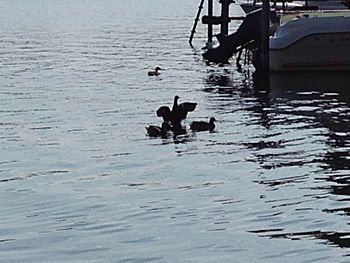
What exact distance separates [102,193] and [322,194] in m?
3.11

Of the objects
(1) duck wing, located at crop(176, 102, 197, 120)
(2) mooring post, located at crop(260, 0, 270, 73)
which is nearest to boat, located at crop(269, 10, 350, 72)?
(2) mooring post, located at crop(260, 0, 270, 73)

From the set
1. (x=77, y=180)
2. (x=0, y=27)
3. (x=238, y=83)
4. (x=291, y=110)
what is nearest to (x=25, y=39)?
(x=0, y=27)

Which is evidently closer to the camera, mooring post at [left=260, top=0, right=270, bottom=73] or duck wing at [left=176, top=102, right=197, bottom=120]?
duck wing at [left=176, top=102, right=197, bottom=120]

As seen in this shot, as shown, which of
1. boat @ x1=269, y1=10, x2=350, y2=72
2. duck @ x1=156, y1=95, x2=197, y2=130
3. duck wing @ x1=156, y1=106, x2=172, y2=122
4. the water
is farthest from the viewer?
boat @ x1=269, y1=10, x2=350, y2=72

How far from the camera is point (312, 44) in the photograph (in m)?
32.2

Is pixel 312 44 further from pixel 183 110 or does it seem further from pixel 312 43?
pixel 183 110

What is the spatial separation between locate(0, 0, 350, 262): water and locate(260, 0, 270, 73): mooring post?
67 centimetres

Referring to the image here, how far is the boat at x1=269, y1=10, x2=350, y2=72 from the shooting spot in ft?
104

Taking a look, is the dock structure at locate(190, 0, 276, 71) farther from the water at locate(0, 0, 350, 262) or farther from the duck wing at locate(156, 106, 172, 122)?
the duck wing at locate(156, 106, 172, 122)

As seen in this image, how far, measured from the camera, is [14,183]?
653 inches

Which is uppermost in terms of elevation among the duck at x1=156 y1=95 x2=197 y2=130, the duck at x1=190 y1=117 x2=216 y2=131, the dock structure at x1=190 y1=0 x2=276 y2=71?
the dock structure at x1=190 y1=0 x2=276 y2=71

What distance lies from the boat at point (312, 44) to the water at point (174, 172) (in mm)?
670

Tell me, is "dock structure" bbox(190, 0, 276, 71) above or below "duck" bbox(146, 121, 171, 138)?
above

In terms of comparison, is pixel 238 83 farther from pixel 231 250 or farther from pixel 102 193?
pixel 231 250
